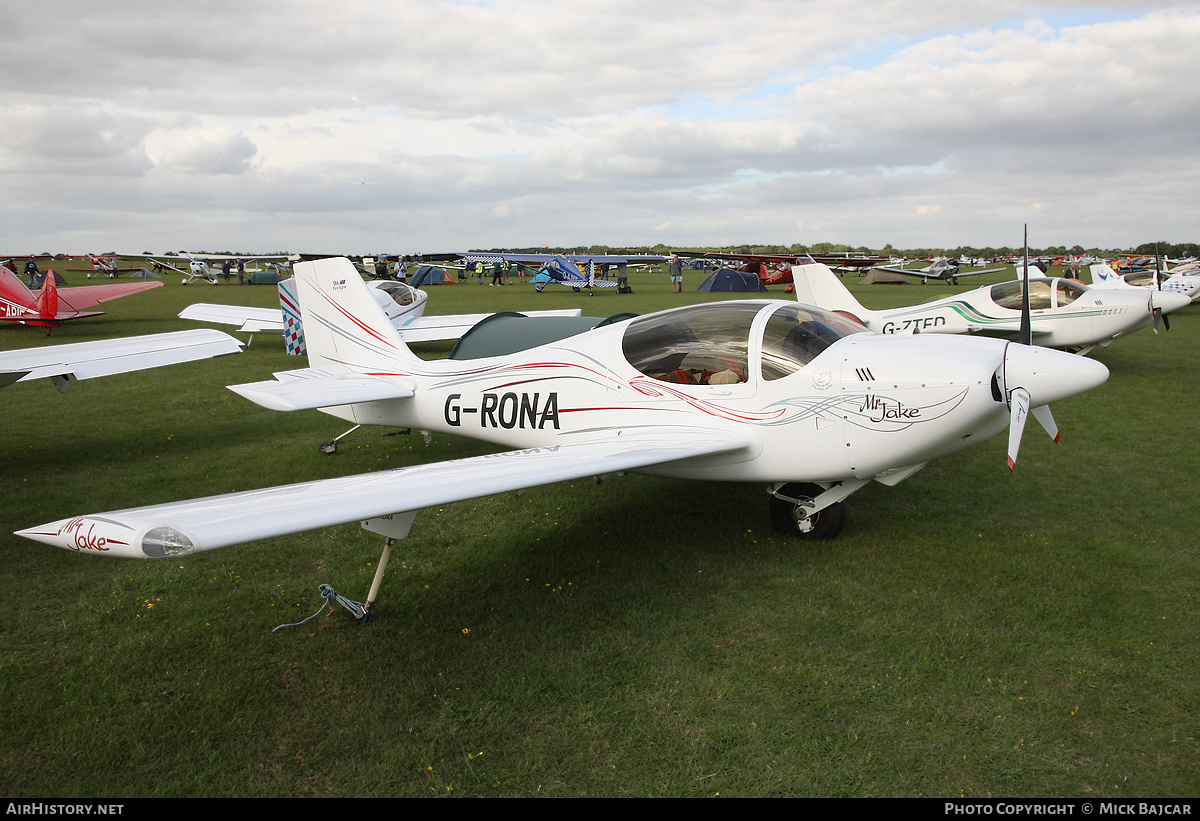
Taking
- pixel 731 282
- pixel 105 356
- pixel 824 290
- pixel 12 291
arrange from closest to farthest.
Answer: pixel 105 356, pixel 824 290, pixel 12 291, pixel 731 282

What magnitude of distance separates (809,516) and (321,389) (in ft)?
13.9

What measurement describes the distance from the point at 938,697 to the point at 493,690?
89.7 inches

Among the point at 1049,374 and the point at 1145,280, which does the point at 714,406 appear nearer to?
the point at 1049,374

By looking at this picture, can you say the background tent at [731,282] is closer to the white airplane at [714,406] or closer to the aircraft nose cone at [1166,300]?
the aircraft nose cone at [1166,300]

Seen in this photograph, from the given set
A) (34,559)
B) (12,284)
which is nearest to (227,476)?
(34,559)

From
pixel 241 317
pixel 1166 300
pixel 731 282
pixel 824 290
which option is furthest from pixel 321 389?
pixel 731 282

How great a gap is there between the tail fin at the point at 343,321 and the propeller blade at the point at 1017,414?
5.02 metres

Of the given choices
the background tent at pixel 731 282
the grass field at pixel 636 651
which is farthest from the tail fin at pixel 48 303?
the background tent at pixel 731 282

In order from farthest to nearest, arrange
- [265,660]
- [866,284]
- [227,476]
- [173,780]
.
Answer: [866,284]
[227,476]
[265,660]
[173,780]

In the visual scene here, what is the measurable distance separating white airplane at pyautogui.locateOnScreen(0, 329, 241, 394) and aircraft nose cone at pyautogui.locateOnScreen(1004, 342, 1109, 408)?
727 cm

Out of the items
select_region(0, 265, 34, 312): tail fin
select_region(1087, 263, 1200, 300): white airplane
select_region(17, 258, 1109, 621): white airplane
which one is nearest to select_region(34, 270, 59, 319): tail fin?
select_region(0, 265, 34, 312): tail fin

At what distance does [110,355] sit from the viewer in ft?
23.9
